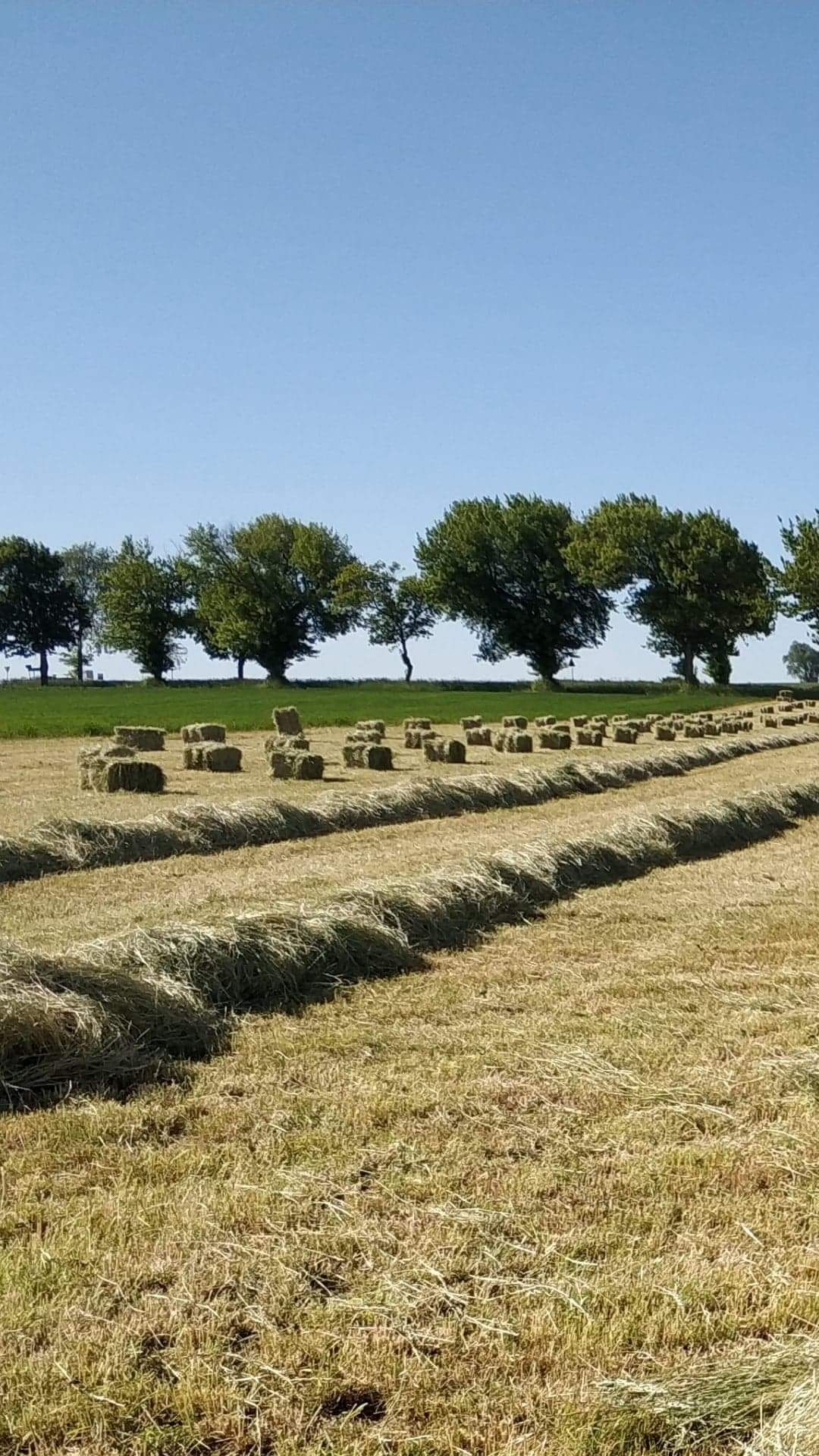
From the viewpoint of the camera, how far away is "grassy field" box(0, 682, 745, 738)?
3422cm

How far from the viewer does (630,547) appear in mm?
80750

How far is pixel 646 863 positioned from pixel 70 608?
339ft

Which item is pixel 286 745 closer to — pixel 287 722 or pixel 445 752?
pixel 445 752

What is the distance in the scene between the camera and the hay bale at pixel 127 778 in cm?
1788

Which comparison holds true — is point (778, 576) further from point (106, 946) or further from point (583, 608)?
point (106, 946)

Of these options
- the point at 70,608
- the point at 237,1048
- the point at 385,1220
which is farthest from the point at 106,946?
the point at 70,608

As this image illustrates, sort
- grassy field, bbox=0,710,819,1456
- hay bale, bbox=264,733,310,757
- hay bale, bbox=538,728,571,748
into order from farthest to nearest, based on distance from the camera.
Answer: hay bale, bbox=538,728,571,748
hay bale, bbox=264,733,310,757
grassy field, bbox=0,710,819,1456

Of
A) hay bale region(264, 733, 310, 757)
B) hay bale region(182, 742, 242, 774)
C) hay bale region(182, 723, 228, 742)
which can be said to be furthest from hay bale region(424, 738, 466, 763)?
hay bale region(182, 723, 228, 742)

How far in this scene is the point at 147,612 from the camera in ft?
319

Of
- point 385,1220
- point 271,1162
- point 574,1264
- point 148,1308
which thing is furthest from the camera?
point 271,1162

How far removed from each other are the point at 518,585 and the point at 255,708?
45.7 m

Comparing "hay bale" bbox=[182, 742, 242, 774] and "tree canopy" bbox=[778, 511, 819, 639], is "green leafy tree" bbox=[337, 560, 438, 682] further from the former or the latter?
"hay bale" bbox=[182, 742, 242, 774]

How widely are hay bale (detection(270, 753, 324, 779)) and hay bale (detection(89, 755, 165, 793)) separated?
271 cm

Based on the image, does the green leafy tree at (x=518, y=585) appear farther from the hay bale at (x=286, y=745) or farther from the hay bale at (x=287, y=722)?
the hay bale at (x=286, y=745)
